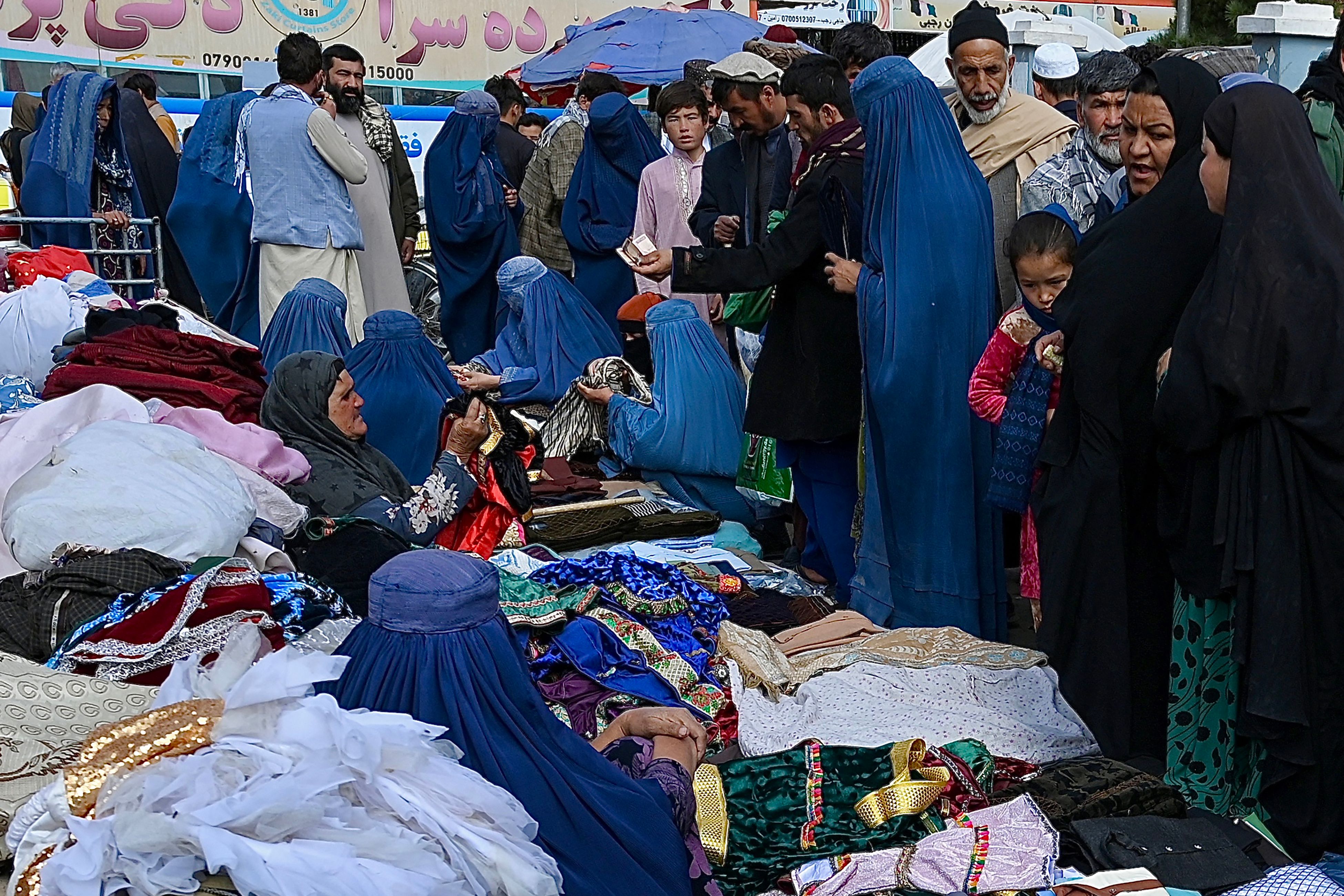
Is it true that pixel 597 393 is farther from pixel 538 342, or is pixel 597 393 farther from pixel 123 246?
pixel 123 246

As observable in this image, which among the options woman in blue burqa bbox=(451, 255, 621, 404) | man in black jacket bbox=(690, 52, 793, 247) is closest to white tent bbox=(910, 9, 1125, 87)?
man in black jacket bbox=(690, 52, 793, 247)

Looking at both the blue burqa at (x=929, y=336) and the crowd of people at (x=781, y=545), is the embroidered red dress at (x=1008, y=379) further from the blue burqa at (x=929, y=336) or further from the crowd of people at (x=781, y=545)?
the blue burqa at (x=929, y=336)

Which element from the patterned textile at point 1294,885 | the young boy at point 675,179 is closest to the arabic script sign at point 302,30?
the young boy at point 675,179

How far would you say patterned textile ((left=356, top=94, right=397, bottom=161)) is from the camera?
23.7 ft

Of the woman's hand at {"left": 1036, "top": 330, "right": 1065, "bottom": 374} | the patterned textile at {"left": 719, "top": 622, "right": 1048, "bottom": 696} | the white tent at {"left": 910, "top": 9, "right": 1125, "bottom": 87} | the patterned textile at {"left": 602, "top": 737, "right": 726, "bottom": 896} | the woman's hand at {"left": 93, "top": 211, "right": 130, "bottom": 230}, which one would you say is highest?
the white tent at {"left": 910, "top": 9, "right": 1125, "bottom": 87}

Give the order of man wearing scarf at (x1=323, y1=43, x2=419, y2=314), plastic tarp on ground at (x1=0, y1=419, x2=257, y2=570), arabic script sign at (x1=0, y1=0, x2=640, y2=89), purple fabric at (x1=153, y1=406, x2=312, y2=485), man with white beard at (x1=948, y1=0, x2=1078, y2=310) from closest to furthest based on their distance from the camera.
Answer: plastic tarp on ground at (x1=0, y1=419, x2=257, y2=570) < purple fabric at (x1=153, y1=406, x2=312, y2=485) < man with white beard at (x1=948, y1=0, x2=1078, y2=310) < man wearing scarf at (x1=323, y1=43, x2=419, y2=314) < arabic script sign at (x1=0, y1=0, x2=640, y2=89)

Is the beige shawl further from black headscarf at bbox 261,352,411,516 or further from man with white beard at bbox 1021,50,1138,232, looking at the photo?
black headscarf at bbox 261,352,411,516

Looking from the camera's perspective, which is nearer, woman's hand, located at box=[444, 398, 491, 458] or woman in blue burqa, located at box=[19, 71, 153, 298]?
woman's hand, located at box=[444, 398, 491, 458]

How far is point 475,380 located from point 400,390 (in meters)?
0.80

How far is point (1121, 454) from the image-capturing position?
309cm

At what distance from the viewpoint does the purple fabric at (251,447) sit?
3.64 meters

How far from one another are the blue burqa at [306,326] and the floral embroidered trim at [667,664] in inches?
99.7

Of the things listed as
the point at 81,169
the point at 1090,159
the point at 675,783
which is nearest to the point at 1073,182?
the point at 1090,159

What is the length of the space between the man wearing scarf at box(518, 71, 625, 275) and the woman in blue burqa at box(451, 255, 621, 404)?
1.52 metres
